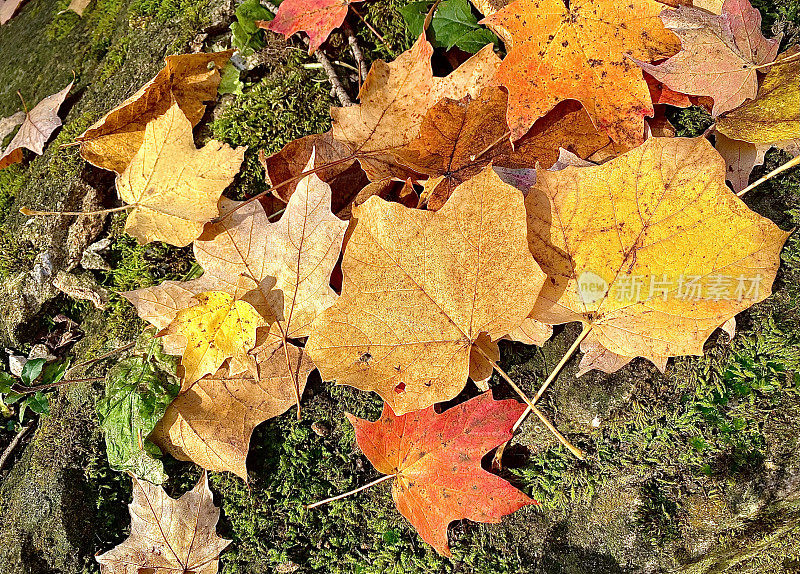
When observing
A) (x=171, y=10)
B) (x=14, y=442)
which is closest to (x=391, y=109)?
(x=171, y=10)

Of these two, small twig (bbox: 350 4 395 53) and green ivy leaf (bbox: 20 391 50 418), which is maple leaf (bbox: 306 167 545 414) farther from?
green ivy leaf (bbox: 20 391 50 418)

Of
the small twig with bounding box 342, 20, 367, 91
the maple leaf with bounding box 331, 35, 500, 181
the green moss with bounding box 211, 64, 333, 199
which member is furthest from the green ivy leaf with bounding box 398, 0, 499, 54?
the green moss with bounding box 211, 64, 333, 199

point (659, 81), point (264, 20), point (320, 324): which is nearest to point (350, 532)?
point (320, 324)

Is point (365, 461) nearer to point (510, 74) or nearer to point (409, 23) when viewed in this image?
point (510, 74)

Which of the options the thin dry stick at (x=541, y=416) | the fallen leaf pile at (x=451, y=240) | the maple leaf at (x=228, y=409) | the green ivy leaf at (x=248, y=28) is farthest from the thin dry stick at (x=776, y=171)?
the green ivy leaf at (x=248, y=28)

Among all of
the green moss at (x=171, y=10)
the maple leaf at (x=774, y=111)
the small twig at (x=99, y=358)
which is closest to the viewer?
the maple leaf at (x=774, y=111)

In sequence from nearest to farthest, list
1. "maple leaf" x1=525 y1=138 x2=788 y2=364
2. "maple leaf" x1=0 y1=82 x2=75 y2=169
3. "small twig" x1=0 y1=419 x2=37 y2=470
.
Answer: "maple leaf" x1=525 y1=138 x2=788 y2=364 < "small twig" x1=0 y1=419 x2=37 y2=470 < "maple leaf" x1=0 y1=82 x2=75 y2=169

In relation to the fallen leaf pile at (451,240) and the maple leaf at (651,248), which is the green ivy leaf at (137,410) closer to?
the fallen leaf pile at (451,240)
